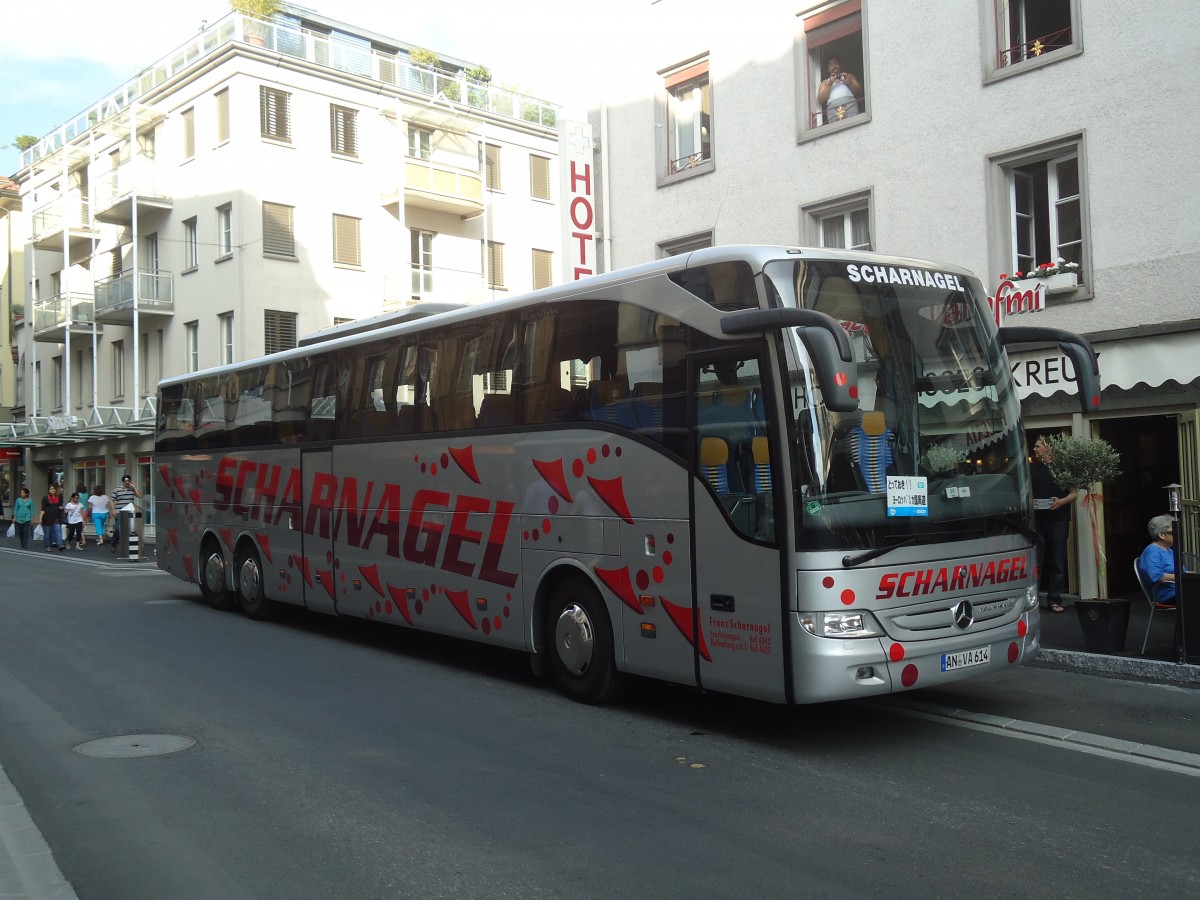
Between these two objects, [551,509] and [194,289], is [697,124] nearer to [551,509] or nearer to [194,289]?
[551,509]

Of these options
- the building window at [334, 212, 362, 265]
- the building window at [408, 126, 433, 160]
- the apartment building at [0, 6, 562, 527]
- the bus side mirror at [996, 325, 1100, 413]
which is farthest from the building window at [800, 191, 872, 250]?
the building window at [408, 126, 433, 160]

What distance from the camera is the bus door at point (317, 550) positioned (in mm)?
12336

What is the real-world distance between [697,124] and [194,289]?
70.8ft

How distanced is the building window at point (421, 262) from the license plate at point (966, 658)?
2945 cm

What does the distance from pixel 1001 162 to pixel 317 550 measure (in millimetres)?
9585

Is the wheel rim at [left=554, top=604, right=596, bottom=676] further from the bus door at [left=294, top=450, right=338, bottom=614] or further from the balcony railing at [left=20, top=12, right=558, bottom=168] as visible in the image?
the balcony railing at [left=20, top=12, right=558, bottom=168]

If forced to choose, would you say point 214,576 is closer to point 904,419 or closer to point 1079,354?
point 904,419

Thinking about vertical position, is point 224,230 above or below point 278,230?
above

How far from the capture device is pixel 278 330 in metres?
33.2

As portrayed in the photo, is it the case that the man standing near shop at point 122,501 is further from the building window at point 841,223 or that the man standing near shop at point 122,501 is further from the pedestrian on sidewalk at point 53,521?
the building window at point 841,223

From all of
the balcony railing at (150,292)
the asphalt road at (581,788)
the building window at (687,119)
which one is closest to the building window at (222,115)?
the balcony railing at (150,292)

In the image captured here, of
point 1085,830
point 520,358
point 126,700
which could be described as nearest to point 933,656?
point 1085,830

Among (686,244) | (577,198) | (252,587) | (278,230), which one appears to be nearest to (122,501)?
(278,230)

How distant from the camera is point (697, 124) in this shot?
728 inches
